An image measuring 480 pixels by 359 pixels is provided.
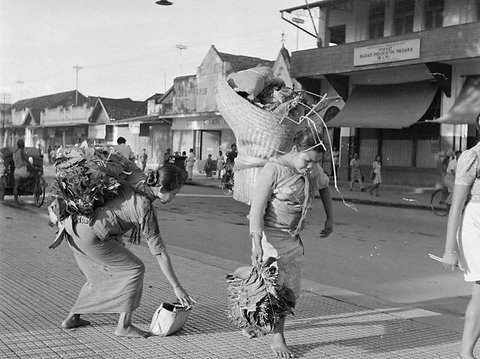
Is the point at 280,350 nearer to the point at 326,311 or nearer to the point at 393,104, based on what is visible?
the point at 326,311

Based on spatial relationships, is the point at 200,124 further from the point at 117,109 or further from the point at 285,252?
the point at 285,252

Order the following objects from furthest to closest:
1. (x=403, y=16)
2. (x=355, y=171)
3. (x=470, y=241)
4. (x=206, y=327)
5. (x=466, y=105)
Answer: (x=403, y=16), (x=355, y=171), (x=466, y=105), (x=206, y=327), (x=470, y=241)

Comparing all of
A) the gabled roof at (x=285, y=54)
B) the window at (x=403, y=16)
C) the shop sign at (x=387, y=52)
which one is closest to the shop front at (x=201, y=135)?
the gabled roof at (x=285, y=54)

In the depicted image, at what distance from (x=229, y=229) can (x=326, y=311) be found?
21.7 ft

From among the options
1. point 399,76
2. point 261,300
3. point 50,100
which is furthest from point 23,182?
point 50,100

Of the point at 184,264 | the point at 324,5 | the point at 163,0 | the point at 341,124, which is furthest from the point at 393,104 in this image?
the point at 184,264

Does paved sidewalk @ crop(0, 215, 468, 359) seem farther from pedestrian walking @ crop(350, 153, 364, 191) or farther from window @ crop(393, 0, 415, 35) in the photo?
window @ crop(393, 0, 415, 35)

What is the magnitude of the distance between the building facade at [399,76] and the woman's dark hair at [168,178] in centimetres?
1843

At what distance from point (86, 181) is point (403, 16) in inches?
933

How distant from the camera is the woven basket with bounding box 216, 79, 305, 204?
417cm

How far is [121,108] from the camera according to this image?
52.7 m

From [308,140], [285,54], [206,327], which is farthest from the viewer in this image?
[285,54]

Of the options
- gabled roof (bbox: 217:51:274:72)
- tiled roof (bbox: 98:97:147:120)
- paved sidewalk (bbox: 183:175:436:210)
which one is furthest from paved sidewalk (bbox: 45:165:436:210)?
tiled roof (bbox: 98:97:147:120)

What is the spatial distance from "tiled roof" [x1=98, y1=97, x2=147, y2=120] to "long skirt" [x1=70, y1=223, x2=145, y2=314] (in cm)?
4805
